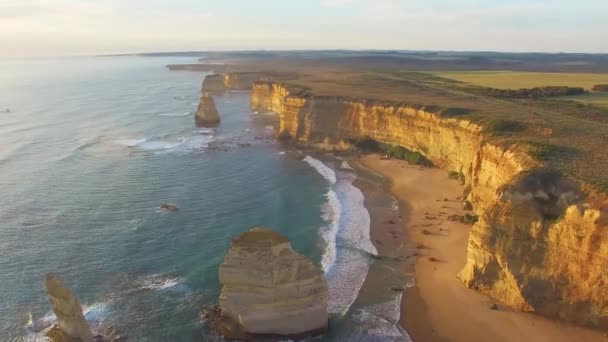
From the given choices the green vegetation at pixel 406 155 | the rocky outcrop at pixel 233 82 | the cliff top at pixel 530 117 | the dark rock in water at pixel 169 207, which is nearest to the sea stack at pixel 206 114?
the cliff top at pixel 530 117

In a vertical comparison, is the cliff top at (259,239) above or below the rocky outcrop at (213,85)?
above

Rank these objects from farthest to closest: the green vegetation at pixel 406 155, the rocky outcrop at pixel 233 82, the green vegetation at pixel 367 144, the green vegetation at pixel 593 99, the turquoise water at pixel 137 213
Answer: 1. the rocky outcrop at pixel 233 82
2. the green vegetation at pixel 367 144
3. the green vegetation at pixel 593 99
4. the green vegetation at pixel 406 155
5. the turquoise water at pixel 137 213

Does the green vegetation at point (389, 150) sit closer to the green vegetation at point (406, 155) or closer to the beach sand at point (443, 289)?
the green vegetation at point (406, 155)

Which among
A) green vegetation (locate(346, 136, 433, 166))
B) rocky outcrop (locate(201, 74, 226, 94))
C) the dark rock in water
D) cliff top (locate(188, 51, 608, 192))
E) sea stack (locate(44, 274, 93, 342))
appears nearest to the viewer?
sea stack (locate(44, 274, 93, 342))

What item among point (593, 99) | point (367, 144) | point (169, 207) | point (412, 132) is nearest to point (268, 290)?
point (169, 207)

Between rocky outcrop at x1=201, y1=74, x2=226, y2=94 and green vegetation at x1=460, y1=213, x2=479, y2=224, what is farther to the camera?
rocky outcrop at x1=201, y1=74, x2=226, y2=94

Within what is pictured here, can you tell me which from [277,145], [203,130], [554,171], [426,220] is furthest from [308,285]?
[203,130]

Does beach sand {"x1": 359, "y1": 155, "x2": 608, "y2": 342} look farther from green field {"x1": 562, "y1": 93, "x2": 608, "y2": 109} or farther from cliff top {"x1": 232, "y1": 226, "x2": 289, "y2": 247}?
green field {"x1": 562, "y1": 93, "x2": 608, "y2": 109}

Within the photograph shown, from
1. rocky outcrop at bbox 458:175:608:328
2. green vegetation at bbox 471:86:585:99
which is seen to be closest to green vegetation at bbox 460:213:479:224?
rocky outcrop at bbox 458:175:608:328
